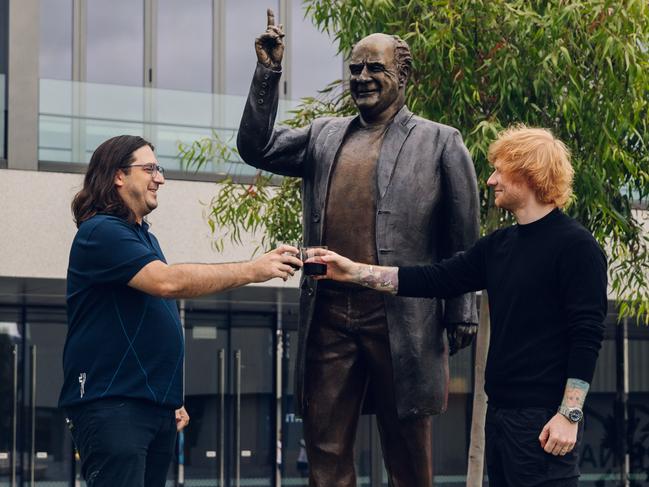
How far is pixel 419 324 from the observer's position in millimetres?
5773

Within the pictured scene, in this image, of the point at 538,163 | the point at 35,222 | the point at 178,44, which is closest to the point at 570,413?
the point at 538,163

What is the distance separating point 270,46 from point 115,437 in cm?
160

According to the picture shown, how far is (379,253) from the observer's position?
577cm

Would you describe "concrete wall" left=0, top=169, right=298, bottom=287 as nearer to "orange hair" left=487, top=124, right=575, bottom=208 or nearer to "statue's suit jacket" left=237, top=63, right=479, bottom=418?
"statue's suit jacket" left=237, top=63, right=479, bottom=418

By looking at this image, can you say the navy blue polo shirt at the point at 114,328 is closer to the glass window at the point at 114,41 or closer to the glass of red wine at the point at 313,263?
Result: the glass of red wine at the point at 313,263

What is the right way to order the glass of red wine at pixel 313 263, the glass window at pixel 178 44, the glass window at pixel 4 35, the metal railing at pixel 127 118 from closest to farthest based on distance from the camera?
the glass of red wine at pixel 313 263, the metal railing at pixel 127 118, the glass window at pixel 4 35, the glass window at pixel 178 44

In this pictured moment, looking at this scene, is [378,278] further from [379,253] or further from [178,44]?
[178,44]

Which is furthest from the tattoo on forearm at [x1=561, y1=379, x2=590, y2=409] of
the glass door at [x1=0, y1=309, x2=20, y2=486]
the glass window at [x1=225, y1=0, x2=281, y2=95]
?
the glass door at [x1=0, y1=309, x2=20, y2=486]

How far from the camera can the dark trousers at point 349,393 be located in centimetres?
579

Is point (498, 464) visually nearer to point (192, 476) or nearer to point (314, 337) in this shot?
point (314, 337)

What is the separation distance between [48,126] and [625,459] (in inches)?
479

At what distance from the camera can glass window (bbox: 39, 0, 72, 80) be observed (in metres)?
17.3

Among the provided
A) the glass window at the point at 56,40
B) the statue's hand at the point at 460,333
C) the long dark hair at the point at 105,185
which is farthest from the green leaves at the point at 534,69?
the glass window at the point at 56,40

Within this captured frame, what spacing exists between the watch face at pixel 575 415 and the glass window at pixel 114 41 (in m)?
13.6
